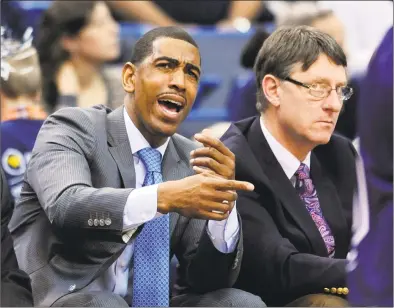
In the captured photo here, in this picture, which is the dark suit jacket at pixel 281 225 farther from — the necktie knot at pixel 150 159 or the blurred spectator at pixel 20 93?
the blurred spectator at pixel 20 93

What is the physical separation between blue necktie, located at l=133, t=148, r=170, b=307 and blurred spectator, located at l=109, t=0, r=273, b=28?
317cm

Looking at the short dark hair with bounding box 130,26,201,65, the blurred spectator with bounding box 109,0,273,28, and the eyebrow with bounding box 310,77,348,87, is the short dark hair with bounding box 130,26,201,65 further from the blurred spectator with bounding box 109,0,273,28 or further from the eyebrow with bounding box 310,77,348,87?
the blurred spectator with bounding box 109,0,273,28

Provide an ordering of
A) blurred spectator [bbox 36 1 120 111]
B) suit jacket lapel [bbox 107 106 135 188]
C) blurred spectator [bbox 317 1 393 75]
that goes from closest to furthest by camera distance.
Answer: suit jacket lapel [bbox 107 106 135 188], blurred spectator [bbox 36 1 120 111], blurred spectator [bbox 317 1 393 75]

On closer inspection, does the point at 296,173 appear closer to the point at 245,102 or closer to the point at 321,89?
the point at 321,89

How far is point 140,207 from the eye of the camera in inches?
113

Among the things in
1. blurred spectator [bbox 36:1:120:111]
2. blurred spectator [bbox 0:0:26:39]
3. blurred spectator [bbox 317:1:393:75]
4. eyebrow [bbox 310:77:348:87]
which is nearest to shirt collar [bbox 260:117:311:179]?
eyebrow [bbox 310:77:348:87]

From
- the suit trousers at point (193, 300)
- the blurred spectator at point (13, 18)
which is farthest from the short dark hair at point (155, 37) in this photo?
the blurred spectator at point (13, 18)

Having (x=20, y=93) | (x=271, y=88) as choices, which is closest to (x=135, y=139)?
(x=271, y=88)

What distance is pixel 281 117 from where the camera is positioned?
346cm

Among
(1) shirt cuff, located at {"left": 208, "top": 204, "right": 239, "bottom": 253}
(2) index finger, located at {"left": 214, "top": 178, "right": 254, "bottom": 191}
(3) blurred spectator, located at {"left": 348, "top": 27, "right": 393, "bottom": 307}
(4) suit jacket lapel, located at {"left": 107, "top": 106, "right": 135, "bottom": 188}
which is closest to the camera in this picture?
(3) blurred spectator, located at {"left": 348, "top": 27, "right": 393, "bottom": 307}

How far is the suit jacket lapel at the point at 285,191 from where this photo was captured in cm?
328

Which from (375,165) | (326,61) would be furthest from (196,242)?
(375,165)

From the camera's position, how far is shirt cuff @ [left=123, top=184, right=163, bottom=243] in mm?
2846

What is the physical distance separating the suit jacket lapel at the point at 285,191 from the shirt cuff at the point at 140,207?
22.5 inches
